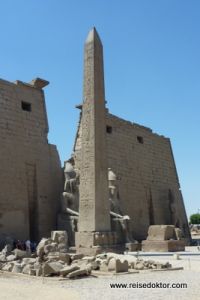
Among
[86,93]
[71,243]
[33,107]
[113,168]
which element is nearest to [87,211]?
[86,93]

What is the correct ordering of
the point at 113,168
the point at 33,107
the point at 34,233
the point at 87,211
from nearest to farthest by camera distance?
the point at 87,211
the point at 34,233
the point at 33,107
the point at 113,168

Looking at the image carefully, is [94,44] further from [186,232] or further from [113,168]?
[186,232]

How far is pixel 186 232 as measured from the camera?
2002 cm

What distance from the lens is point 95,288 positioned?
5477 millimetres

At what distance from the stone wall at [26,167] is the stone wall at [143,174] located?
54.6 inches

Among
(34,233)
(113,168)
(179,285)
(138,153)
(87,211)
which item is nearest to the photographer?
(179,285)

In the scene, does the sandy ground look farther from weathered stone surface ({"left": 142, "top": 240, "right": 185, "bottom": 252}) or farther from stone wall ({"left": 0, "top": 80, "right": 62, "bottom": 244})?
weathered stone surface ({"left": 142, "top": 240, "right": 185, "bottom": 252})

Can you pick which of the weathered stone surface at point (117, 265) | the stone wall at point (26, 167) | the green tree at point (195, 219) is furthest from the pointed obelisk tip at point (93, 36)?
the green tree at point (195, 219)

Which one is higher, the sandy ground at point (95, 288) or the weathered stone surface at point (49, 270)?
Answer: the weathered stone surface at point (49, 270)

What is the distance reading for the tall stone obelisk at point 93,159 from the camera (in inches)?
376

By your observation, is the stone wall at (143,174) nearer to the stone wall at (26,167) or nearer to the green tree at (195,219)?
the stone wall at (26,167)

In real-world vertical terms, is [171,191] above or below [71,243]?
above

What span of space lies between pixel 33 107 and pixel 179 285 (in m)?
10.1

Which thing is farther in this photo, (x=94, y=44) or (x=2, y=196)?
(x=2, y=196)
